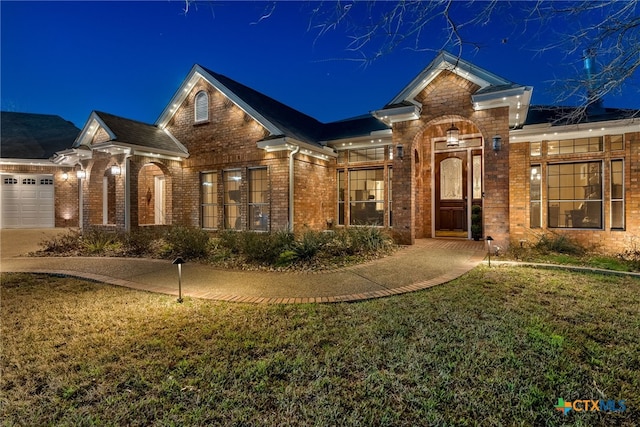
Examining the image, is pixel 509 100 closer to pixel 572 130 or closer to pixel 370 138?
pixel 572 130

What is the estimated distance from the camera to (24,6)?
1994cm

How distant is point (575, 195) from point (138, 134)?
14.5 m

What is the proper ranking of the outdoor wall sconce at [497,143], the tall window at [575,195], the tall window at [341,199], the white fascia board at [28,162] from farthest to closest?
the white fascia board at [28,162], the tall window at [341,199], the tall window at [575,195], the outdoor wall sconce at [497,143]

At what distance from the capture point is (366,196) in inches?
446

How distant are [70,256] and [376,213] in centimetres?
945

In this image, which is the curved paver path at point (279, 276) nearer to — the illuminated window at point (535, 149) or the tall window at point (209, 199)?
the illuminated window at point (535, 149)

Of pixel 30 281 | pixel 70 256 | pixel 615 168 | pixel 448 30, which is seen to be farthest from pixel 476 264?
pixel 70 256

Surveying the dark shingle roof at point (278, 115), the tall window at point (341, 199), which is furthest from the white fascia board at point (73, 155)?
the tall window at point (341, 199)

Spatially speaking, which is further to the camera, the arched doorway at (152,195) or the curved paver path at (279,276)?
the arched doorway at (152,195)

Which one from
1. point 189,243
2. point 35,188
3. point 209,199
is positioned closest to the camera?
point 189,243

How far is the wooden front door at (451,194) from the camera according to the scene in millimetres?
10219


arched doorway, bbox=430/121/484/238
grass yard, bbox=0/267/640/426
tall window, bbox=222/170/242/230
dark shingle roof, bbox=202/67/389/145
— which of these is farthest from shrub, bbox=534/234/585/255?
tall window, bbox=222/170/242/230

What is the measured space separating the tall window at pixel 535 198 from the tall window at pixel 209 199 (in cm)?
1075

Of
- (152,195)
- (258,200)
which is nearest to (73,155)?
(152,195)
